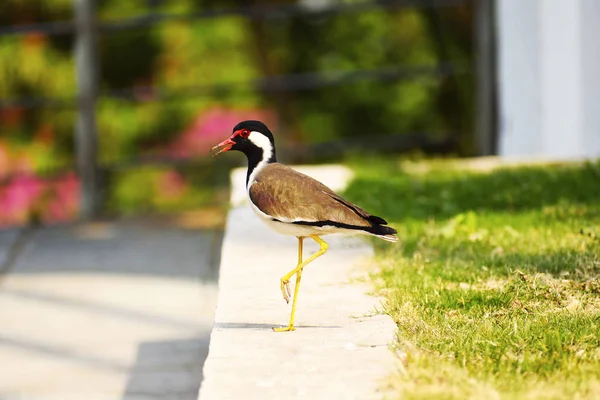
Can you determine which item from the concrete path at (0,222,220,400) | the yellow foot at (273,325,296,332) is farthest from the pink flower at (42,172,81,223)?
the yellow foot at (273,325,296,332)

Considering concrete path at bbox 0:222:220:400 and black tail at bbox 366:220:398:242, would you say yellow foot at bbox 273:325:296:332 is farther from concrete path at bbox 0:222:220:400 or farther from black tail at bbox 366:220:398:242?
concrete path at bbox 0:222:220:400

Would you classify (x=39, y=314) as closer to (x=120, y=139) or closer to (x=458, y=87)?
(x=120, y=139)

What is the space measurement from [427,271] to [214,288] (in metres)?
2.19

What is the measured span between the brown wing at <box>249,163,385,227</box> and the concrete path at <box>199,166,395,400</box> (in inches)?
14.1

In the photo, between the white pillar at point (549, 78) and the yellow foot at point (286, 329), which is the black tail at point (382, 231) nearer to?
the yellow foot at point (286, 329)

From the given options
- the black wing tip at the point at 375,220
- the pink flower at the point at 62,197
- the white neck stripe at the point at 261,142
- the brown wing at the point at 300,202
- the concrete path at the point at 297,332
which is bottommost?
the pink flower at the point at 62,197

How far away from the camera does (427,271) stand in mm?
4672

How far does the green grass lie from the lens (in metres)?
3.29

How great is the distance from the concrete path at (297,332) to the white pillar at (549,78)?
10.8 ft

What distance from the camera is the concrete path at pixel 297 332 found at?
3281 mm

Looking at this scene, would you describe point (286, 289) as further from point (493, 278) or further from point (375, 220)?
point (493, 278)

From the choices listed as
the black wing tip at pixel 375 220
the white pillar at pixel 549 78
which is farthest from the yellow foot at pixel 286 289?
the white pillar at pixel 549 78

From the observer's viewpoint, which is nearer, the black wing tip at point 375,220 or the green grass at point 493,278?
the green grass at point 493,278

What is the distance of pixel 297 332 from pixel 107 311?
8.19 feet
